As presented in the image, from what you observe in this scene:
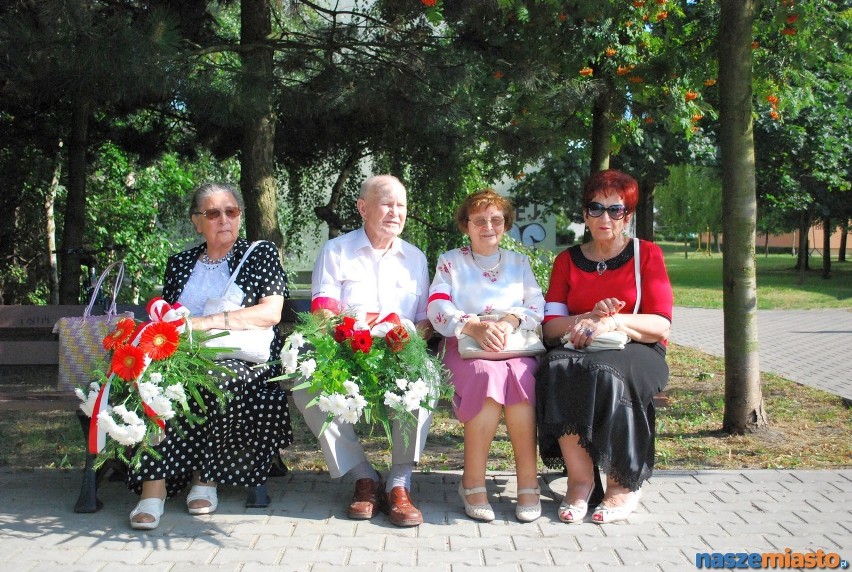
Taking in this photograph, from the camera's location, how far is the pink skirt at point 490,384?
3688 mm

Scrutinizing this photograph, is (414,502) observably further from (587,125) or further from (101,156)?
(101,156)

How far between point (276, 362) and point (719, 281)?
25.2 metres

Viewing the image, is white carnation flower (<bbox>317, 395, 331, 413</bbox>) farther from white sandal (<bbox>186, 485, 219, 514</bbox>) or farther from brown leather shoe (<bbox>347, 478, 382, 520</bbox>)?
white sandal (<bbox>186, 485, 219, 514</bbox>)

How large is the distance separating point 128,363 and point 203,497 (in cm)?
76

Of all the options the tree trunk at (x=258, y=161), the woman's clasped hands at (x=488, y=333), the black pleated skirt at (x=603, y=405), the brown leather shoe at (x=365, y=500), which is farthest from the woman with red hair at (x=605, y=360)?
the tree trunk at (x=258, y=161)

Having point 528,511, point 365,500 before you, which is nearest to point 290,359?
point 365,500

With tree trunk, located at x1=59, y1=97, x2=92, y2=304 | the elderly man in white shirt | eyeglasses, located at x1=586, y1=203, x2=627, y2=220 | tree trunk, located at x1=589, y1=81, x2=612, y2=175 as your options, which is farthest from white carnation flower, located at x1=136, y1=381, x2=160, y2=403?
tree trunk, located at x1=59, y1=97, x2=92, y2=304

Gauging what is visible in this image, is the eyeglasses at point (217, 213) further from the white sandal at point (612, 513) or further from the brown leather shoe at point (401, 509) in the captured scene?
the white sandal at point (612, 513)

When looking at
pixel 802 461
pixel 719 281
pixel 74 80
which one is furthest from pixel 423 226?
pixel 719 281

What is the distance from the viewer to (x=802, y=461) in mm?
4645

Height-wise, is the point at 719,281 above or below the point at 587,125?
below

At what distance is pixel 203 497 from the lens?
3791mm

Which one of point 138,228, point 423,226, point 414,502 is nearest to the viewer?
point 414,502

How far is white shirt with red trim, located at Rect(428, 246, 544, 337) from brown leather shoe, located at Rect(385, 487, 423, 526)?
2.46 feet
